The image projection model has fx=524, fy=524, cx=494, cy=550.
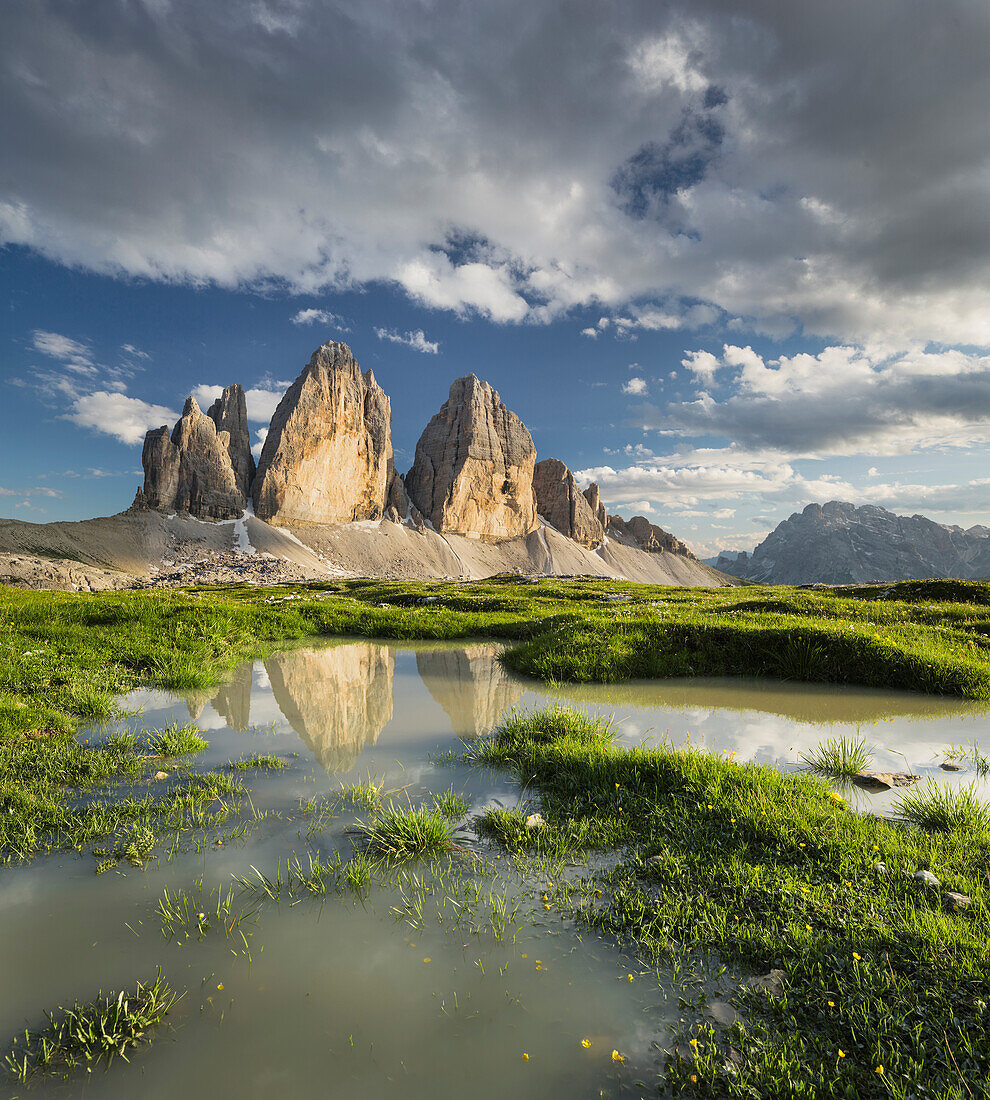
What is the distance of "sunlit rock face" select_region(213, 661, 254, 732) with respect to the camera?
8531mm

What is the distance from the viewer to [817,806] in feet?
16.3

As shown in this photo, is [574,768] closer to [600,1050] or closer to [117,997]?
[600,1050]

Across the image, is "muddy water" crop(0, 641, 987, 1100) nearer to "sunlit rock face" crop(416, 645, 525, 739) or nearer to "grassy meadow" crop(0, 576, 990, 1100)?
"grassy meadow" crop(0, 576, 990, 1100)

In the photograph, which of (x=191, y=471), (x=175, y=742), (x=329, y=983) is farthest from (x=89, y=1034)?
(x=191, y=471)

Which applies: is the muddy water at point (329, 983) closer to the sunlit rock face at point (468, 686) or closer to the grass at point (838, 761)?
the grass at point (838, 761)

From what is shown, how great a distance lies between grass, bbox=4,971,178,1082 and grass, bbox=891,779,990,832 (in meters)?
6.21

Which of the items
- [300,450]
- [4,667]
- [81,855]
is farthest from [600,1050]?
[300,450]

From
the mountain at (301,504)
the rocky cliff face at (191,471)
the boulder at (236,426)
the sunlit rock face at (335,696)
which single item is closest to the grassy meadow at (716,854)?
the sunlit rock face at (335,696)

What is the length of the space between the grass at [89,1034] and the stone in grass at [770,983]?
11.1ft

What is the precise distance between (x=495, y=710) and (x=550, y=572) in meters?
189

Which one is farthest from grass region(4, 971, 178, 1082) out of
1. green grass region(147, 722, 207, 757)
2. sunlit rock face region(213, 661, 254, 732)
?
sunlit rock face region(213, 661, 254, 732)

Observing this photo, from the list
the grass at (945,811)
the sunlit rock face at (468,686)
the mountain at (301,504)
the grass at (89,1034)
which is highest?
the mountain at (301,504)

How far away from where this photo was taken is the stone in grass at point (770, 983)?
304 cm

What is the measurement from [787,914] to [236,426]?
194048 millimetres
